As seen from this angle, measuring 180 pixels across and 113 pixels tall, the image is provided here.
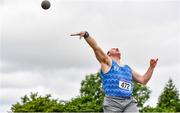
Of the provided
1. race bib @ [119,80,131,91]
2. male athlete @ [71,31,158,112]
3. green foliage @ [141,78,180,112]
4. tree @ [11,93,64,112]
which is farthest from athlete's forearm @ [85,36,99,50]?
green foliage @ [141,78,180,112]

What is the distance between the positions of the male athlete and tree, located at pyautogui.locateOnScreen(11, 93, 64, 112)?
146ft

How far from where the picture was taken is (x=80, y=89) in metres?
65.0

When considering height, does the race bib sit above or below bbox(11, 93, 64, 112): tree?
below

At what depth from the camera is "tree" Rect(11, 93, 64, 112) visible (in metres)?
56.3

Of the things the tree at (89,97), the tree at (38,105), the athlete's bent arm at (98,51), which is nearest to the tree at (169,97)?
the tree at (89,97)

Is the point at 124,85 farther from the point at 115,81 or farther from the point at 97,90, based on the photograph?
the point at 97,90

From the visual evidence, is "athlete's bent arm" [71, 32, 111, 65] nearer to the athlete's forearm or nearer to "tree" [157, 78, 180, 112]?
the athlete's forearm

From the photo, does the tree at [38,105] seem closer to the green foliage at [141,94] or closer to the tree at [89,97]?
the tree at [89,97]

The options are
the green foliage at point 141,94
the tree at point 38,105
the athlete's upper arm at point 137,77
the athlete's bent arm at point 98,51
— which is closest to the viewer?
the athlete's bent arm at point 98,51

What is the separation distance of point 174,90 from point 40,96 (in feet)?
65.9

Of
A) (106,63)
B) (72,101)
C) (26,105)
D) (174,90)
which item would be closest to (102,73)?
(106,63)

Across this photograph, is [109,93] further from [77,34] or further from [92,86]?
[92,86]

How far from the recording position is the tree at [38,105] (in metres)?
56.3

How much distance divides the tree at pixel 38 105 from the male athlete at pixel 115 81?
1748 inches
